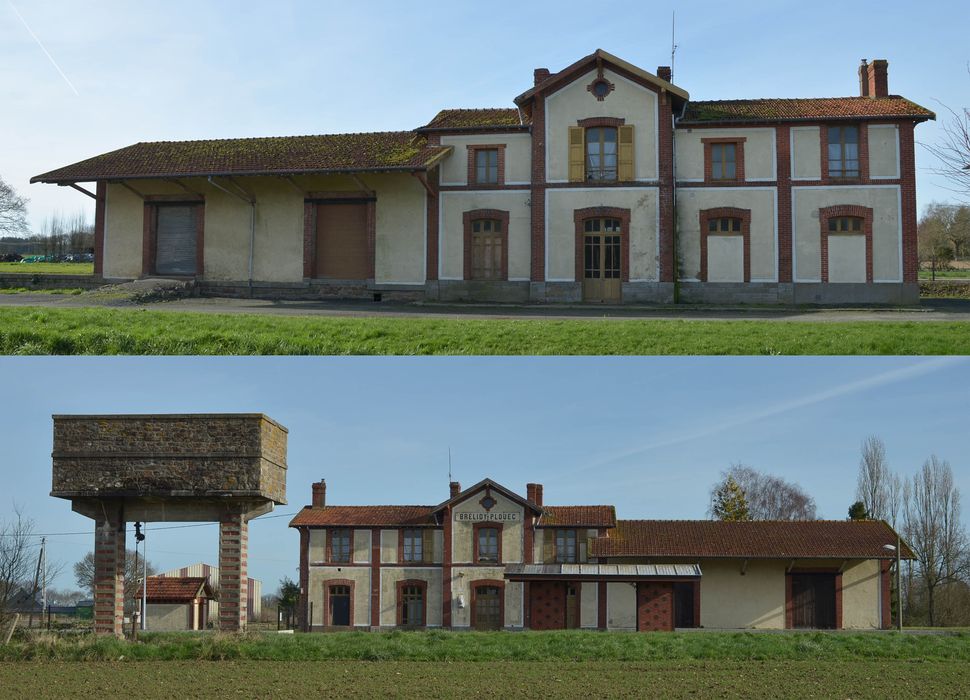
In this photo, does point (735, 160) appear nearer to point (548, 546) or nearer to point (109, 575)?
point (548, 546)

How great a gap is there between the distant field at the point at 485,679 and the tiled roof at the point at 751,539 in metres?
15.8

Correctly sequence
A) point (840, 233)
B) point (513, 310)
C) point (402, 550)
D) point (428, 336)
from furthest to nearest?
point (402, 550) → point (840, 233) → point (513, 310) → point (428, 336)

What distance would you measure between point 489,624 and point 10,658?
751 inches

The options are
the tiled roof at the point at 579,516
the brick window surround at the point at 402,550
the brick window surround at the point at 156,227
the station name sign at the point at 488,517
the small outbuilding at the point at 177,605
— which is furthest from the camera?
the small outbuilding at the point at 177,605

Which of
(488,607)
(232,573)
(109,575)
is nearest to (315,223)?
(488,607)

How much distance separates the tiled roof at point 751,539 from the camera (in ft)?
99.4

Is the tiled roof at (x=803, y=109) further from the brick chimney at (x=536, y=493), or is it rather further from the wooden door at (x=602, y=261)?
the brick chimney at (x=536, y=493)

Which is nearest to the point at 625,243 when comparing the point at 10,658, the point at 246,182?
the point at 246,182

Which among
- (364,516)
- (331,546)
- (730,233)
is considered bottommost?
(331,546)

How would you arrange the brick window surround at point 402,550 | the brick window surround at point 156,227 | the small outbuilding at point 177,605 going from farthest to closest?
the small outbuilding at point 177,605
the brick window surround at point 402,550
the brick window surround at point 156,227

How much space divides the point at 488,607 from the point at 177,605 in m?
12.0

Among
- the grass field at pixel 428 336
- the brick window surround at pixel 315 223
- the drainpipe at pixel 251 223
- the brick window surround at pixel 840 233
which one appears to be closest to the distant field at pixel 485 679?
the grass field at pixel 428 336

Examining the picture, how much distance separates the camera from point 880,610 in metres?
30.4

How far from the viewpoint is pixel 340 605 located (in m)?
33.8
